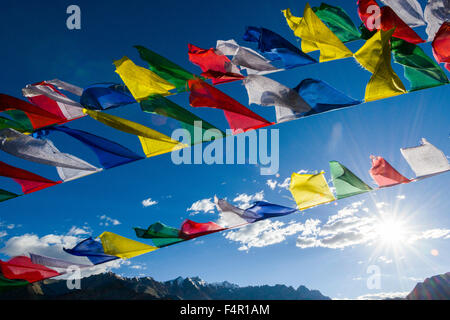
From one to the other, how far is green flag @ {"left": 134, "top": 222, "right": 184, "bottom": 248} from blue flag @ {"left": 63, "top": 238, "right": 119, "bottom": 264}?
0.61 meters

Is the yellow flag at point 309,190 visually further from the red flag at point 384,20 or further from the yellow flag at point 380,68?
the red flag at point 384,20

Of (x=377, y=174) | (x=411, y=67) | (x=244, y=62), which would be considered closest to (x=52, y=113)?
(x=244, y=62)

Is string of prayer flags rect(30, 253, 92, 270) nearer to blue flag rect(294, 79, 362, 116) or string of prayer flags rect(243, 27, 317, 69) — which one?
blue flag rect(294, 79, 362, 116)

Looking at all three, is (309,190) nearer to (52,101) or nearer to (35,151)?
(35,151)

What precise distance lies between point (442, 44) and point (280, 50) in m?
2.22

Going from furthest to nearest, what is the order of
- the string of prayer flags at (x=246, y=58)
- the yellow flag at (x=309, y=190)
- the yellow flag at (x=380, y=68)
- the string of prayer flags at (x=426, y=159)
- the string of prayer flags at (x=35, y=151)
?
1. the string of prayer flags at (x=246, y=58)
2. the yellow flag at (x=309, y=190)
3. the string of prayer flags at (x=35, y=151)
4. the string of prayer flags at (x=426, y=159)
5. the yellow flag at (x=380, y=68)

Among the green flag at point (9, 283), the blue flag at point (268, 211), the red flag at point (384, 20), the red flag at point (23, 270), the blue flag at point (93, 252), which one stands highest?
the red flag at point (384, 20)

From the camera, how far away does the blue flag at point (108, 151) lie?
4.24m

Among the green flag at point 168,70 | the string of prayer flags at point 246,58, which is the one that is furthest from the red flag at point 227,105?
the string of prayer flags at point 246,58

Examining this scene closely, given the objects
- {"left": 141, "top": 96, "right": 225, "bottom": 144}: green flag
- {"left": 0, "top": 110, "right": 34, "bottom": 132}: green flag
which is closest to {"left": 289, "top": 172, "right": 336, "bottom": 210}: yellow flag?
{"left": 141, "top": 96, "right": 225, "bottom": 144}: green flag

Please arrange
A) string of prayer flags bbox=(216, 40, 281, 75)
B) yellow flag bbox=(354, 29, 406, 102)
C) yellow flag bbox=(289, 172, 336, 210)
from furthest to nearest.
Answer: string of prayer flags bbox=(216, 40, 281, 75), yellow flag bbox=(289, 172, 336, 210), yellow flag bbox=(354, 29, 406, 102)

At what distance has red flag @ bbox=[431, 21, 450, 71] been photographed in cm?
409

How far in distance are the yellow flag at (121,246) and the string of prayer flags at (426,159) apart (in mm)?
3828
